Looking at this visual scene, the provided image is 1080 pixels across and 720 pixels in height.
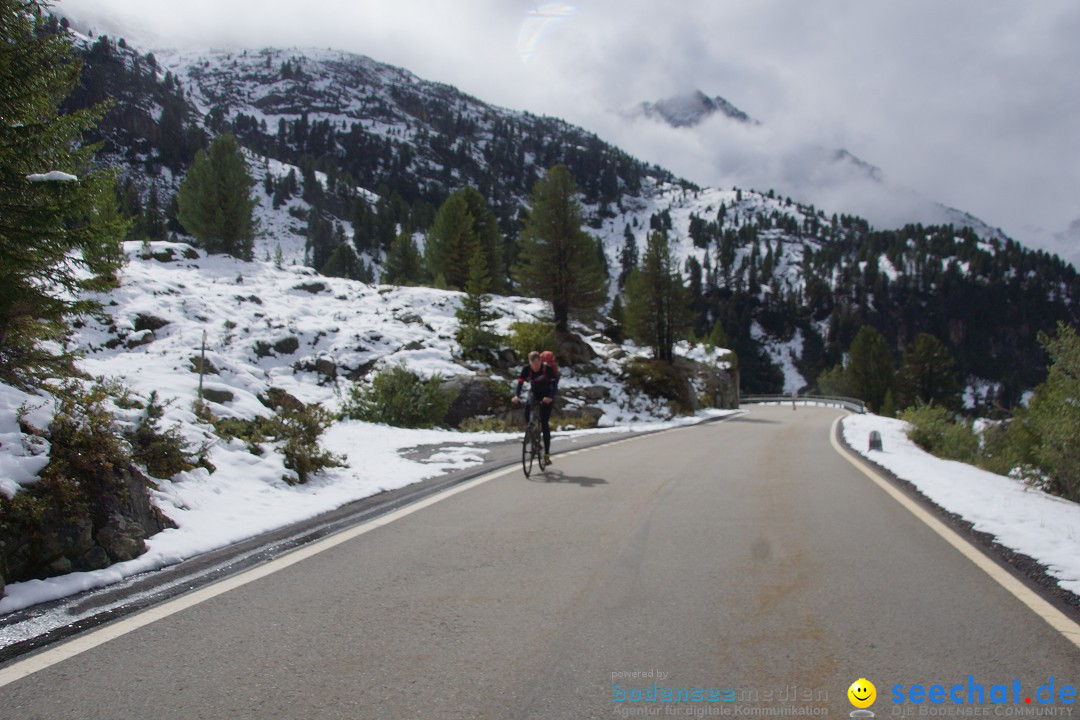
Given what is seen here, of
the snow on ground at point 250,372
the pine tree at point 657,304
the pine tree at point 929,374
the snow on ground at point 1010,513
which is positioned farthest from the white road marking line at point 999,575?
the pine tree at point 929,374

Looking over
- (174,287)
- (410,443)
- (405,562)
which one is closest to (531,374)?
(410,443)

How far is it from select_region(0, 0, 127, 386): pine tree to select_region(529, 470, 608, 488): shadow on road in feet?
17.9

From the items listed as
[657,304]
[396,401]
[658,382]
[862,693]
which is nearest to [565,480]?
[862,693]

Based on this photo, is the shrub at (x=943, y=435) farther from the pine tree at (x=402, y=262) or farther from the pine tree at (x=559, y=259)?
the pine tree at (x=402, y=262)

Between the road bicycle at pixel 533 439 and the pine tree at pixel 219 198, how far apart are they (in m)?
37.5

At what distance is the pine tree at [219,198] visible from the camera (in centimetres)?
3925

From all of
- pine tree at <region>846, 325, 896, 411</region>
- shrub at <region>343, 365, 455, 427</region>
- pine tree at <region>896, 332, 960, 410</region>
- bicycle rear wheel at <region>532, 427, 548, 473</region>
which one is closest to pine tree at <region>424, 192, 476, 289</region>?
shrub at <region>343, 365, 455, 427</region>

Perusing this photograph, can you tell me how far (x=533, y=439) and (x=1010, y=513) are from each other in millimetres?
5539

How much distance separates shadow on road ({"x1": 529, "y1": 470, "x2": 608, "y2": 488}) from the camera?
7.82 m

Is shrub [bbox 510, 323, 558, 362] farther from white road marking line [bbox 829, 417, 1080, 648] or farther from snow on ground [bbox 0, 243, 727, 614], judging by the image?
white road marking line [bbox 829, 417, 1080, 648]

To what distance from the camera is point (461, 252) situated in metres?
44.0

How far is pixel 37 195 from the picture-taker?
553cm

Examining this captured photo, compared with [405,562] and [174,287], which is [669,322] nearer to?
[174,287]

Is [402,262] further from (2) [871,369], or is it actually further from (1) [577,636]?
Result: (2) [871,369]
